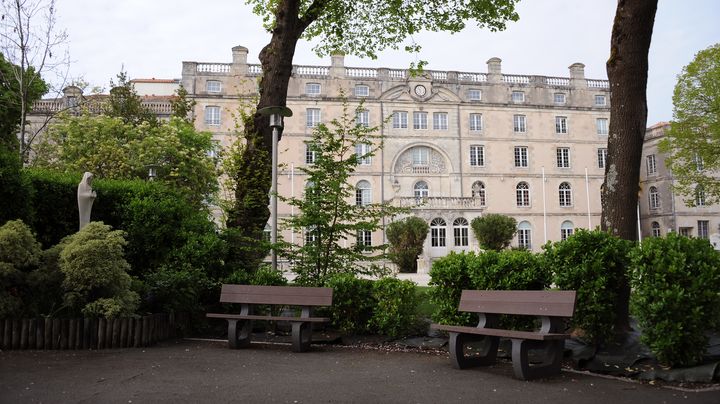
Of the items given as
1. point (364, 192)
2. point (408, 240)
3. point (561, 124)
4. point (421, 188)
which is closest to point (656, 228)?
point (561, 124)

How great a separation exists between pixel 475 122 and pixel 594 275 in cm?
3758

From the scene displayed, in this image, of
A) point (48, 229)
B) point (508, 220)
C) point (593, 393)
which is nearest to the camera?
point (593, 393)

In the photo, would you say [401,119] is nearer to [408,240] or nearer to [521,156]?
[521,156]

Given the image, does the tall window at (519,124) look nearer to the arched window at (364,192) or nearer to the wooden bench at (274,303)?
the arched window at (364,192)

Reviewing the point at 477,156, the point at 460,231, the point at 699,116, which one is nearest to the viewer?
the point at 699,116

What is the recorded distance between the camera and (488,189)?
42.3 m

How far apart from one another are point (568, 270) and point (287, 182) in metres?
34.3

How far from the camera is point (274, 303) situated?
780 cm

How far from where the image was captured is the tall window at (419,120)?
4178cm

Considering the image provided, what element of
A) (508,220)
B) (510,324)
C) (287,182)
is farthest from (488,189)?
(510,324)

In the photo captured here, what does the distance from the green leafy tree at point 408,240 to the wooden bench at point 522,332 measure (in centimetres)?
2445

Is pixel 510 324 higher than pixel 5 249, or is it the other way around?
pixel 5 249

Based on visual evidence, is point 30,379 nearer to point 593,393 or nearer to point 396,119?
point 593,393

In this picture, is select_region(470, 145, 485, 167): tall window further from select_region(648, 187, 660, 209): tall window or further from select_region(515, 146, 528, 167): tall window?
select_region(648, 187, 660, 209): tall window
